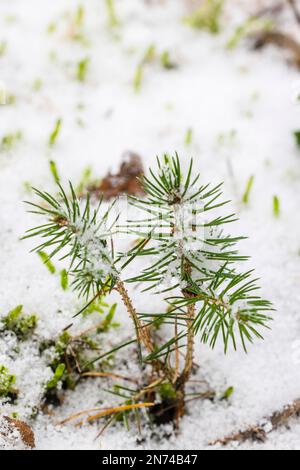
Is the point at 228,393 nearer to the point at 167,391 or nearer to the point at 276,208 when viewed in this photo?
the point at 167,391

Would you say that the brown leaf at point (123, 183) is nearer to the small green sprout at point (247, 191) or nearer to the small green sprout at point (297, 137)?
the small green sprout at point (247, 191)

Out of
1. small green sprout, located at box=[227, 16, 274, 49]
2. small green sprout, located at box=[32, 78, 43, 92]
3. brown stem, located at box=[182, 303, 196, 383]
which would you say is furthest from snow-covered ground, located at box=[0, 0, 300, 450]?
brown stem, located at box=[182, 303, 196, 383]

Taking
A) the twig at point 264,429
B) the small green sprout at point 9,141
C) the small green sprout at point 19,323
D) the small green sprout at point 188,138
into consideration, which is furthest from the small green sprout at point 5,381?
the small green sprout at point 188,138

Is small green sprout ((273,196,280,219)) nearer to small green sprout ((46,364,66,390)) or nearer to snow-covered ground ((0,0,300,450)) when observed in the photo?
snow-covered ground ((0,0,300,450))

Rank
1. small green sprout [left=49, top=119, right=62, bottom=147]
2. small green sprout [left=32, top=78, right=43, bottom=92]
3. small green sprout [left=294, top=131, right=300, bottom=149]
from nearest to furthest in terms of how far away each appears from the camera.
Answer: small green sprout [left=49, top=119, right=62, bottom=147]
small green sprout [left=294, top=131, right=300, bottom=149]
small green sprout [left=32, top=78, right=43, bottom=92]

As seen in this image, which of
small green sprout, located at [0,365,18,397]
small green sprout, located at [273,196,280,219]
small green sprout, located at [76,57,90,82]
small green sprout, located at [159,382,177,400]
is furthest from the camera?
small green sprout, located at [76,57,90,82]

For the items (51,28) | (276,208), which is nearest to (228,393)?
(276,208)

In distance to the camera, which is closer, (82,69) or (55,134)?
(55,134)

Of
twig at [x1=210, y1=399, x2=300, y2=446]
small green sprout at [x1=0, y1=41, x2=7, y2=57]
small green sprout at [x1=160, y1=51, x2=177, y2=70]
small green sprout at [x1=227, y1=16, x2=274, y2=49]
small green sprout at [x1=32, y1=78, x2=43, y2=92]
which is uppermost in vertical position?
small green sprout at [x1=227, y1=16, x2=274, y2=49]
